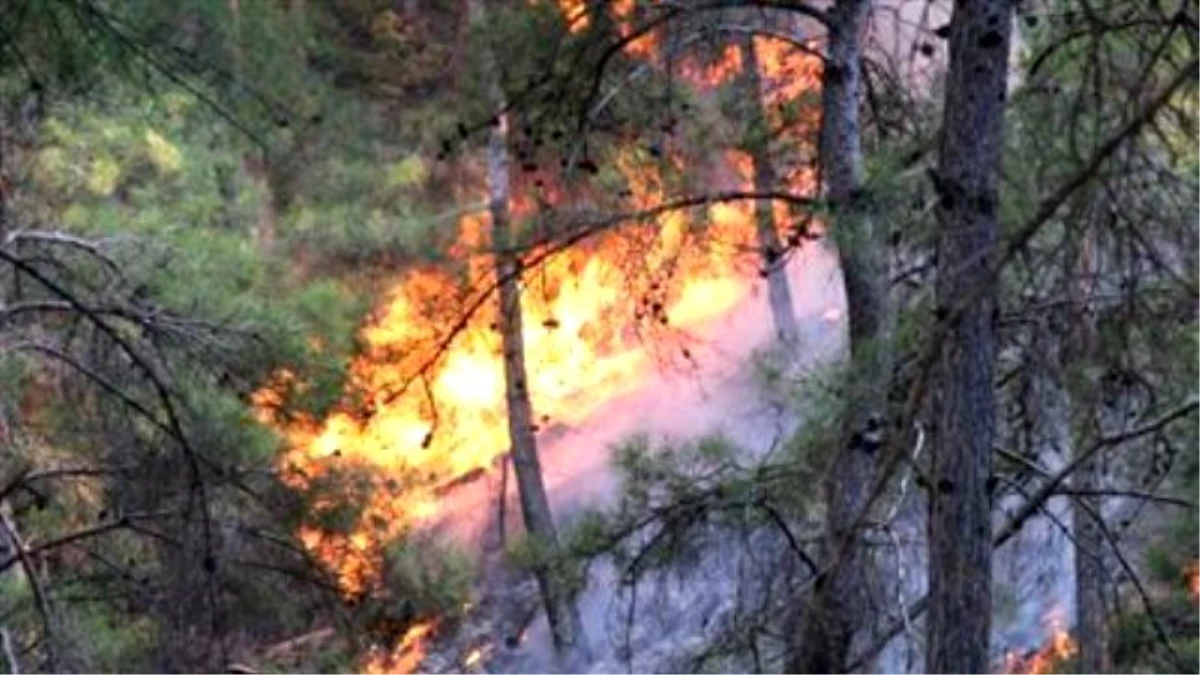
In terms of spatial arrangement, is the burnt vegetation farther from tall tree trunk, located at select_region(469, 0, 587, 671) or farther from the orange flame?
tall tree trunk, located at select_region(469, 0, 587, 671)

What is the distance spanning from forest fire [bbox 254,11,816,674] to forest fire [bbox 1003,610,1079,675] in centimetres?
376

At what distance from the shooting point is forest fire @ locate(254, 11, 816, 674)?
22.5 ft

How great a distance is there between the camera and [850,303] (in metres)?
6.80

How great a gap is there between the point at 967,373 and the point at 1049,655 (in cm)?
907

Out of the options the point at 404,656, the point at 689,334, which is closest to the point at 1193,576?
the point at 689,334

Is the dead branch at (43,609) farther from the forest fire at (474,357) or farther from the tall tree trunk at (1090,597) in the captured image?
the tall tree trunk at (1090,597)

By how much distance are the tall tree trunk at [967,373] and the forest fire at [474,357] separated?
2053mm

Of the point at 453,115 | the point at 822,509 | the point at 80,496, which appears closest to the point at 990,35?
the point at 822,509

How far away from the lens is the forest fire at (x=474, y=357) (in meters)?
6.85

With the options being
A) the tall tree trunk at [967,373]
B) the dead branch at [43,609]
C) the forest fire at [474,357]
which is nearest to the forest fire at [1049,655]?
the forest fire at [474,357]

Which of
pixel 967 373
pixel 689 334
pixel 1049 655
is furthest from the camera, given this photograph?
pixel 1049 655

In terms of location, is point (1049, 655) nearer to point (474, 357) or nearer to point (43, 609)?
point (474, 357)

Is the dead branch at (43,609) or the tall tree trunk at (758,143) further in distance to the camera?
the tall tree trunk at (758,143)

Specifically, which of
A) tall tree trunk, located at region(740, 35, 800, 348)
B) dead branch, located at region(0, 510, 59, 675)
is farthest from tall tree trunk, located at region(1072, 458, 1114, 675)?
Result: dead branch, located at region(0, 510, 59, 675)
